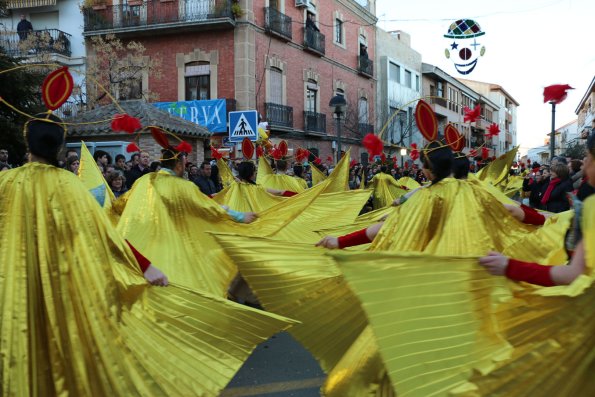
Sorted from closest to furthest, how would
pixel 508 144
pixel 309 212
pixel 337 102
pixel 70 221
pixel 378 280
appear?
pixel 378 280, pixel 70 221, pixel 309 212, pixel 337 102, pixel 508 144

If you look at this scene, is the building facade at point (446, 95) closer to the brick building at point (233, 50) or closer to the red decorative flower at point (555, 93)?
the brick building at point (233, 50)

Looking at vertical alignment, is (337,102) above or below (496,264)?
above

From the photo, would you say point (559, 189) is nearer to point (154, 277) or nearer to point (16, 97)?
point (154, 277)

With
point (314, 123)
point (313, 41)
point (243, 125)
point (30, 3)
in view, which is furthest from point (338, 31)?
point (243, 125)

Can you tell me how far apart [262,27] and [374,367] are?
21.7 m

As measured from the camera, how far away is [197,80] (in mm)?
23266

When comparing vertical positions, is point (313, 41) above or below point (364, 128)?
above

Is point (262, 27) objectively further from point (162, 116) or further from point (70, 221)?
point (70, 221)

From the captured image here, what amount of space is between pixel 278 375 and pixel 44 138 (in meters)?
2.50

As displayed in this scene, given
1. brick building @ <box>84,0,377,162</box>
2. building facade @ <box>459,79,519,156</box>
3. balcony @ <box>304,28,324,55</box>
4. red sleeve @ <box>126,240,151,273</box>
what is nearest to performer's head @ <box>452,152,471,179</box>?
red sleeve @ <box>126,240,151,273</box>

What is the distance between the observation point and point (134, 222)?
16.8ft

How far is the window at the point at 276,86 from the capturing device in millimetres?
24500

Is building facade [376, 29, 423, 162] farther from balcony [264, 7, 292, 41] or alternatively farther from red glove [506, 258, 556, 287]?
red glove [506, 258, 556, 287]

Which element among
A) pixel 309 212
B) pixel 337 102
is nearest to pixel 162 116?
pixel 337 102
